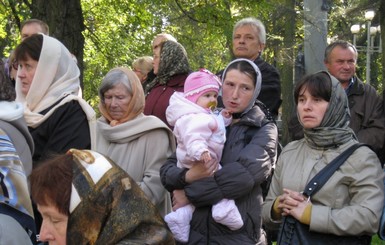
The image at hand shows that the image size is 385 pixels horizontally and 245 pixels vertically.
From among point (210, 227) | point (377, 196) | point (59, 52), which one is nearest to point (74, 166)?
point (210, 227)

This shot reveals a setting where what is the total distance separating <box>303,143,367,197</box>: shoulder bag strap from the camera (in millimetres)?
4109

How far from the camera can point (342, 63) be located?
5.88 m

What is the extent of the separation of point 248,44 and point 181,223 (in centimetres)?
228

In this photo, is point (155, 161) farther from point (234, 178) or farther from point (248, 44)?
point (248, 44)

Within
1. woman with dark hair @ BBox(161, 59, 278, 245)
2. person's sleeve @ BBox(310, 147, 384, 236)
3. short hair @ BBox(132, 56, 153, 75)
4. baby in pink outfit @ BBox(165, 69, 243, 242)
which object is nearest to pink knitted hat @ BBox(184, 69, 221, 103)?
baby in pink outfit @ BBox(165, 69, 243, 242)

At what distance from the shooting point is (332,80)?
14.2ft

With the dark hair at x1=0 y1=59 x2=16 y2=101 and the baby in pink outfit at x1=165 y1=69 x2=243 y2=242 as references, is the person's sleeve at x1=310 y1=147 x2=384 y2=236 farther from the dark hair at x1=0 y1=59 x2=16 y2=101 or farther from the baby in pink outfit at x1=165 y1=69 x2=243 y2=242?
the dark hair at x1=0 y1=59 x2=16 y2=101

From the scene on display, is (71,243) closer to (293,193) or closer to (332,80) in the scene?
(293,193)

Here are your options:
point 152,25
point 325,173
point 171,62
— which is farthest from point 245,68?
point 152,25

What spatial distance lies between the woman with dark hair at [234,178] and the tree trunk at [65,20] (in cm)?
497

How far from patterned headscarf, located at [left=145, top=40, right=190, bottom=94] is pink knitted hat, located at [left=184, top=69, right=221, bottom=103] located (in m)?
1.47

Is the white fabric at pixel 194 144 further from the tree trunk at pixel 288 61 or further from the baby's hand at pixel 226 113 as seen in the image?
the tree trunk at pixel 288 61

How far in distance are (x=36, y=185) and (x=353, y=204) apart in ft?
6.78

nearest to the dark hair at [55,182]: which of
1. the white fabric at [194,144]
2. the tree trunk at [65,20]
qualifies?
the white fabric at [194,144]
